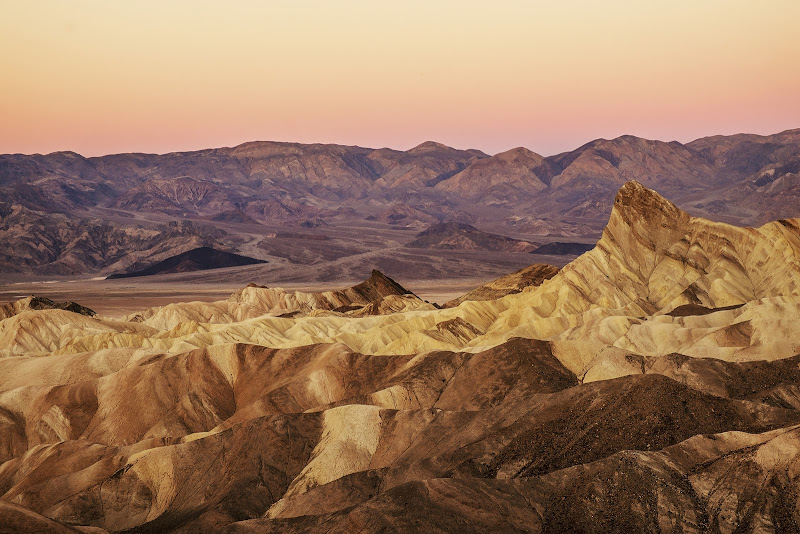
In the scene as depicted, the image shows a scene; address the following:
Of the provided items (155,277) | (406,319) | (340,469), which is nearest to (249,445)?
(340,469)

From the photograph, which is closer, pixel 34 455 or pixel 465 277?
pixel 34 455

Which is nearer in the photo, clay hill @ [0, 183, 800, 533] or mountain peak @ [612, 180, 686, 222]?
clay hill @ [0, 183, 800, 533]

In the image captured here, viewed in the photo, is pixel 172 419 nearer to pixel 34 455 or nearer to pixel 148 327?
pixel 34 455

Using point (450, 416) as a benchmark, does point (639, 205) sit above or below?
above

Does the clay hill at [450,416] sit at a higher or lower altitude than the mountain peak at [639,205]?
lower

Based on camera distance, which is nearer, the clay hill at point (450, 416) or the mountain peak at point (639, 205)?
the clay hill at point (450, 416)

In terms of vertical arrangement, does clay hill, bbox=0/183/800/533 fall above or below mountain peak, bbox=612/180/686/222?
below

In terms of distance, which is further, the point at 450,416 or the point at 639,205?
the point at 639,205

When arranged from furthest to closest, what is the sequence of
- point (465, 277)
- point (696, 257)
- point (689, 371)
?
point (465, 277) < point (696, 257) < point (689, 371)
